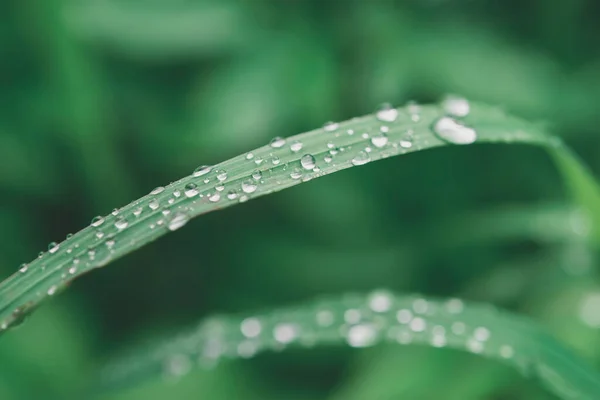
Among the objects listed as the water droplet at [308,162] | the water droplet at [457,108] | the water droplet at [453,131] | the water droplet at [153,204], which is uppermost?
the water droplet at [457,108]

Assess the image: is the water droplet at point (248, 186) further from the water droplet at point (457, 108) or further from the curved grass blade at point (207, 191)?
the water droplet at point (457, 108)

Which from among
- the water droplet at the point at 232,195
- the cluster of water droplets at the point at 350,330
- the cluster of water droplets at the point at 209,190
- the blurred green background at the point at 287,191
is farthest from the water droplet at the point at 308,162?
the blurred green background at the point at 287,191

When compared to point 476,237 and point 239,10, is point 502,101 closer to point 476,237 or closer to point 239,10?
point 476,237

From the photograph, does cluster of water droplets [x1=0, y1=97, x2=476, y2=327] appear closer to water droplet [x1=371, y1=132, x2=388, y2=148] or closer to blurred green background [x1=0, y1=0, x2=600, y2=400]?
water droplet [x1=371, y1=132, x2=388, y2=148]

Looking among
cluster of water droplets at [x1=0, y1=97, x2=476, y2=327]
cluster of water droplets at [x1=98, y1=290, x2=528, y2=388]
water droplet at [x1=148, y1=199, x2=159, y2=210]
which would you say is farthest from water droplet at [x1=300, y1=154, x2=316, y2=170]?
cluster of water droplets at [x1=98, y1=290, x2=528, y2=388]

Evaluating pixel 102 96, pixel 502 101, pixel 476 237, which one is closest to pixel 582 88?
pixel 502 101

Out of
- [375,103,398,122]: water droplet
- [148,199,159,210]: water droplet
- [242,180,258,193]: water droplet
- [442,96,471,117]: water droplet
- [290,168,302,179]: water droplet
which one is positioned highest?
[442,96,471,117]: water droplet
